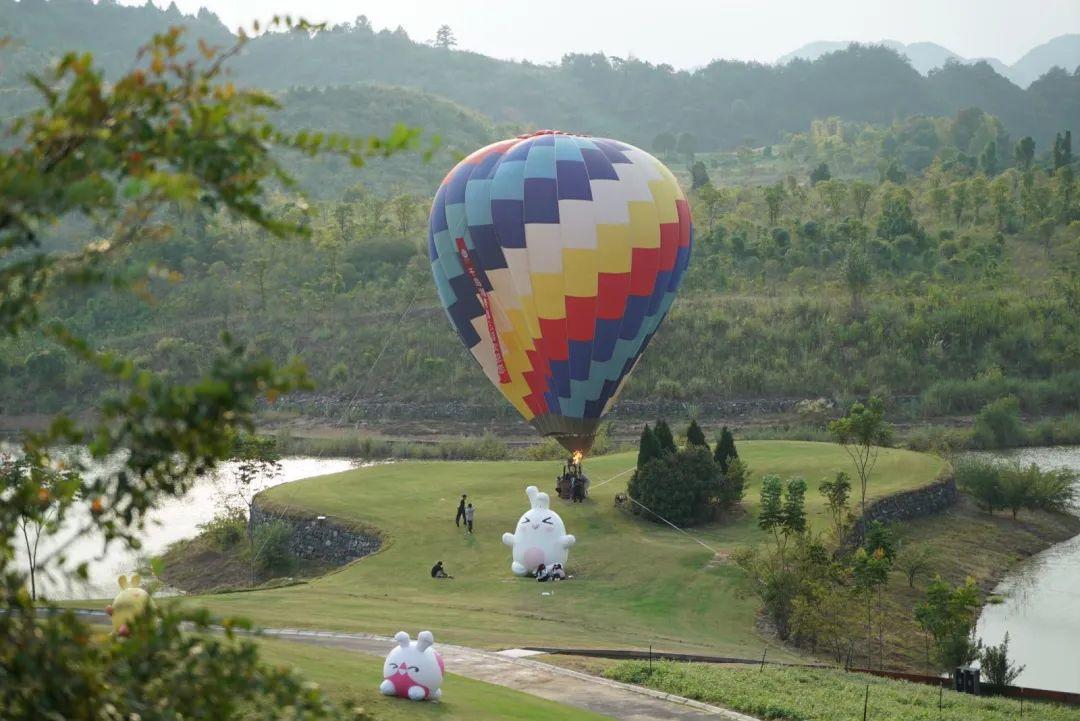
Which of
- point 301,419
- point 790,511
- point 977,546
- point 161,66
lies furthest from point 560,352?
point 301,419

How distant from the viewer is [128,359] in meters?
6.29

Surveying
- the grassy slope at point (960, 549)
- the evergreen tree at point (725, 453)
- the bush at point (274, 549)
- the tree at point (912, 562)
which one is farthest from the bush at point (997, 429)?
the bush at point (274, 549)

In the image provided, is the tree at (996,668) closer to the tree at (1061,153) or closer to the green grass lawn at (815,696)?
the green grass lawn at (815,696)

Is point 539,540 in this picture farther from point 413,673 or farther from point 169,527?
point 169,527

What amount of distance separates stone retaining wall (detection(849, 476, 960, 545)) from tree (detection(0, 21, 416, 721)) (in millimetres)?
27619

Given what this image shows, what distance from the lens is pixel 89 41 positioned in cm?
17850

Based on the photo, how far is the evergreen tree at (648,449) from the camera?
33.8 m

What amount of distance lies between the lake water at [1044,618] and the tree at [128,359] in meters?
22.9

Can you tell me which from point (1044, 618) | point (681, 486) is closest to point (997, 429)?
point (1044, 618)

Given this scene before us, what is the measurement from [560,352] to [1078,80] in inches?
6617

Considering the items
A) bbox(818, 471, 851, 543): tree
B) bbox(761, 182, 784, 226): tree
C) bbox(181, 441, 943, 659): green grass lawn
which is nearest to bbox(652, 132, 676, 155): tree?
bbox(761, 182, 784, 226): tree

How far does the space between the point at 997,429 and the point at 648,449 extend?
2261cm

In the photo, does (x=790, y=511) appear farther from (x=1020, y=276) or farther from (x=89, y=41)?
(x=89, y=41)

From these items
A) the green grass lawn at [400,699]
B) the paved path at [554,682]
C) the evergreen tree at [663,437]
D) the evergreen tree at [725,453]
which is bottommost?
the paved path at [554,682]
